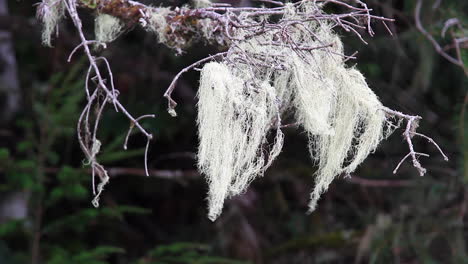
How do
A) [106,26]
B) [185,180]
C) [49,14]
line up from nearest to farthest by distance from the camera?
[49,14] < [106,26] < [185,180]

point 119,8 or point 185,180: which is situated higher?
point 119,8

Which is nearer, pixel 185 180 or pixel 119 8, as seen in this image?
pixel 119 8

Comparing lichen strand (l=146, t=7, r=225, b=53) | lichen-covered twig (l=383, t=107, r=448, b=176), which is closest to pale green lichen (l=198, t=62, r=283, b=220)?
lichen-covered twig (l=383, t=107, r=448, b=176)

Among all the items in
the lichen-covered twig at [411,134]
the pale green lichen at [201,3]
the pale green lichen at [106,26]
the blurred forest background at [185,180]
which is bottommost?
the blurred forest background at [185,180]

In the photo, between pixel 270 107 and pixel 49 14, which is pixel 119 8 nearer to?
pixel 49 14

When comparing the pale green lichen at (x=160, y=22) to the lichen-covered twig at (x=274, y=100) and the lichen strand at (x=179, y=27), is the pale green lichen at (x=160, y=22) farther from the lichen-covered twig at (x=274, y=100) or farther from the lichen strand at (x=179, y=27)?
the lichen-covered twig at (x=274, y=100)

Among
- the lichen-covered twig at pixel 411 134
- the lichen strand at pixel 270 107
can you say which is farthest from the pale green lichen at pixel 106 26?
the lichen-covered twig at pixel 411 134

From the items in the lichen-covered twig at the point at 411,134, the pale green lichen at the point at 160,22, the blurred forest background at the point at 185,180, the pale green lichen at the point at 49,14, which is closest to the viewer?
A: the lichen-covered twig at the point at 411,134

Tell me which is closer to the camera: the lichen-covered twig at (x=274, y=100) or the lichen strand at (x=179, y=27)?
the lichen-covered twig at (x=274, y=100)

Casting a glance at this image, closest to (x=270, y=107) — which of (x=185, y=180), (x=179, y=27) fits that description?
(x=179, y=27)
